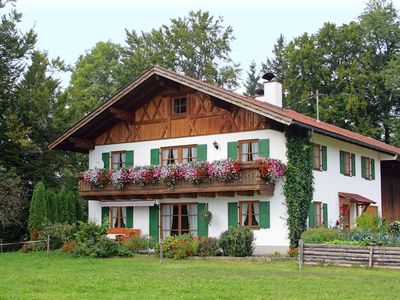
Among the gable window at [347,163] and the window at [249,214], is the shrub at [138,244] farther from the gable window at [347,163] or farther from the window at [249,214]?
the gable window at [347,163]

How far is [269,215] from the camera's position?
27594 millimetres

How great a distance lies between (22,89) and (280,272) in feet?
74.6

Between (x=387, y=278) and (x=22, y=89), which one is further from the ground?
(x=22, y=89)

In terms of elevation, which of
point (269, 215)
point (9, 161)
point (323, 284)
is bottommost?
point (323, 284)

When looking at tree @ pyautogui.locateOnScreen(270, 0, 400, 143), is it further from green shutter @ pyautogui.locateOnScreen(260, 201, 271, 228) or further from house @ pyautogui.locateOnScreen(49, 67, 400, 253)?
green shutter @ pyautogui.locateOnScreen(260, 201, 271, 228)

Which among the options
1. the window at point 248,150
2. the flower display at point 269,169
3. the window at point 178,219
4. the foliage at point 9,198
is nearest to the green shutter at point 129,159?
the window at point 178,219

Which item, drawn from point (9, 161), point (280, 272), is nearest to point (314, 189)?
point (280, 272)

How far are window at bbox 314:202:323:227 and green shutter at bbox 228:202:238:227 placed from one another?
3.43 metres

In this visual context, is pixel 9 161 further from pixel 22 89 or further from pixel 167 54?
pixel 167 54

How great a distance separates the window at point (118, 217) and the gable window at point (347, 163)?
1040cm

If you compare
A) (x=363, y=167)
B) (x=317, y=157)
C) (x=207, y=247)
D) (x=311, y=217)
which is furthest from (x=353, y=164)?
(x=207, y=247)

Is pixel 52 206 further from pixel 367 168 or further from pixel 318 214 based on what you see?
pixel 367 168

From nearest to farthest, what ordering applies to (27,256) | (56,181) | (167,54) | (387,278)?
1. (387,278)
2. (27,256)
3. (56,181)
4. (167,54)

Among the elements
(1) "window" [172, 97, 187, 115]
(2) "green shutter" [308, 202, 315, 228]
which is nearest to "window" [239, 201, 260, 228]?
(2) "green shutter" [308, 202, 315, 228]
